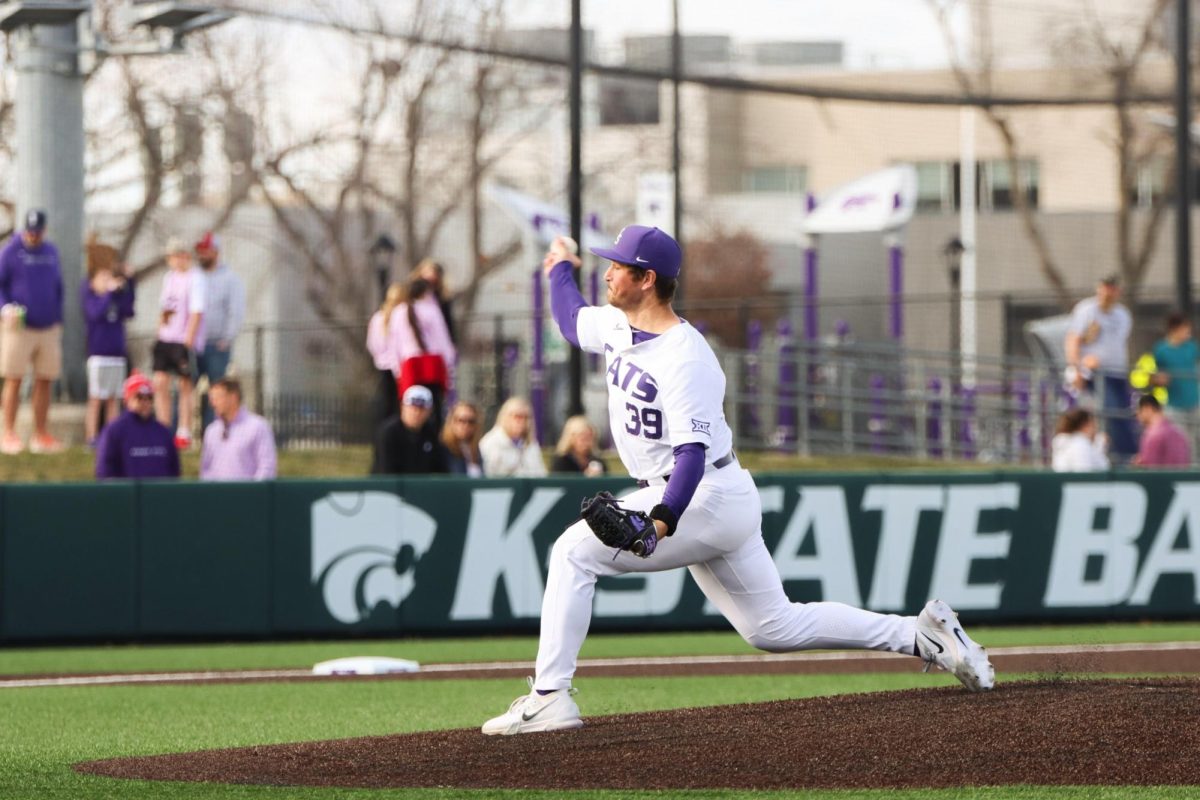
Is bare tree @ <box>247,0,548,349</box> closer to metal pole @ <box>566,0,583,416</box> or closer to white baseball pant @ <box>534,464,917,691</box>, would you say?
metal pole @ <box>566,0,583,416</box>

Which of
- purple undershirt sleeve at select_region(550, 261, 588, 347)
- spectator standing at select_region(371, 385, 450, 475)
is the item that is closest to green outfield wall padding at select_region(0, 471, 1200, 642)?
spectator standing at select_region(371, 385, 450, 475)

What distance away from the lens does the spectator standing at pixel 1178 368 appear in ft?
57.2

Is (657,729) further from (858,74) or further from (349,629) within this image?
(858,74)

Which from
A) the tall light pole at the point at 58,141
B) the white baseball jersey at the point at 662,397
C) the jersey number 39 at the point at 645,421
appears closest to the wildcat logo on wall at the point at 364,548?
the tall light pole at the point at 58,141

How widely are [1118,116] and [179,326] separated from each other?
23409 mm

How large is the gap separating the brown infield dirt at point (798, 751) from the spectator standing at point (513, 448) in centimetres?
722

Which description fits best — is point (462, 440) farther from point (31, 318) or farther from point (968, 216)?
point (968, 216)

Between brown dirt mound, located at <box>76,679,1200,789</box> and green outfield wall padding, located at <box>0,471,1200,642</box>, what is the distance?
6407 mm

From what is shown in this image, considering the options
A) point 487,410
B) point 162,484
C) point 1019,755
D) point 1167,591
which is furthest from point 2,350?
point 1019,755

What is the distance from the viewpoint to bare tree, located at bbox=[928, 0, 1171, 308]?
2823 centimetres

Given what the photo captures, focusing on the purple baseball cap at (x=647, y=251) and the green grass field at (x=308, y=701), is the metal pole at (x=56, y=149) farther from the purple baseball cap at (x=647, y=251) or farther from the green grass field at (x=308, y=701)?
the purple baseball cap at (x=647, y=251)

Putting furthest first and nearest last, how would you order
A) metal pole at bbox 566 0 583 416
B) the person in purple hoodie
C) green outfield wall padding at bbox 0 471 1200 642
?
metal pole at bbox 566 0 583 416, the person in purple hoodie, green outfield wall padding at bbox 0 471 1200 642

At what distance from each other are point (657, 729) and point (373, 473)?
7.59 meters

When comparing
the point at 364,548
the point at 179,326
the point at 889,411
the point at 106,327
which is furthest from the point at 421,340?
the point at 889,411
